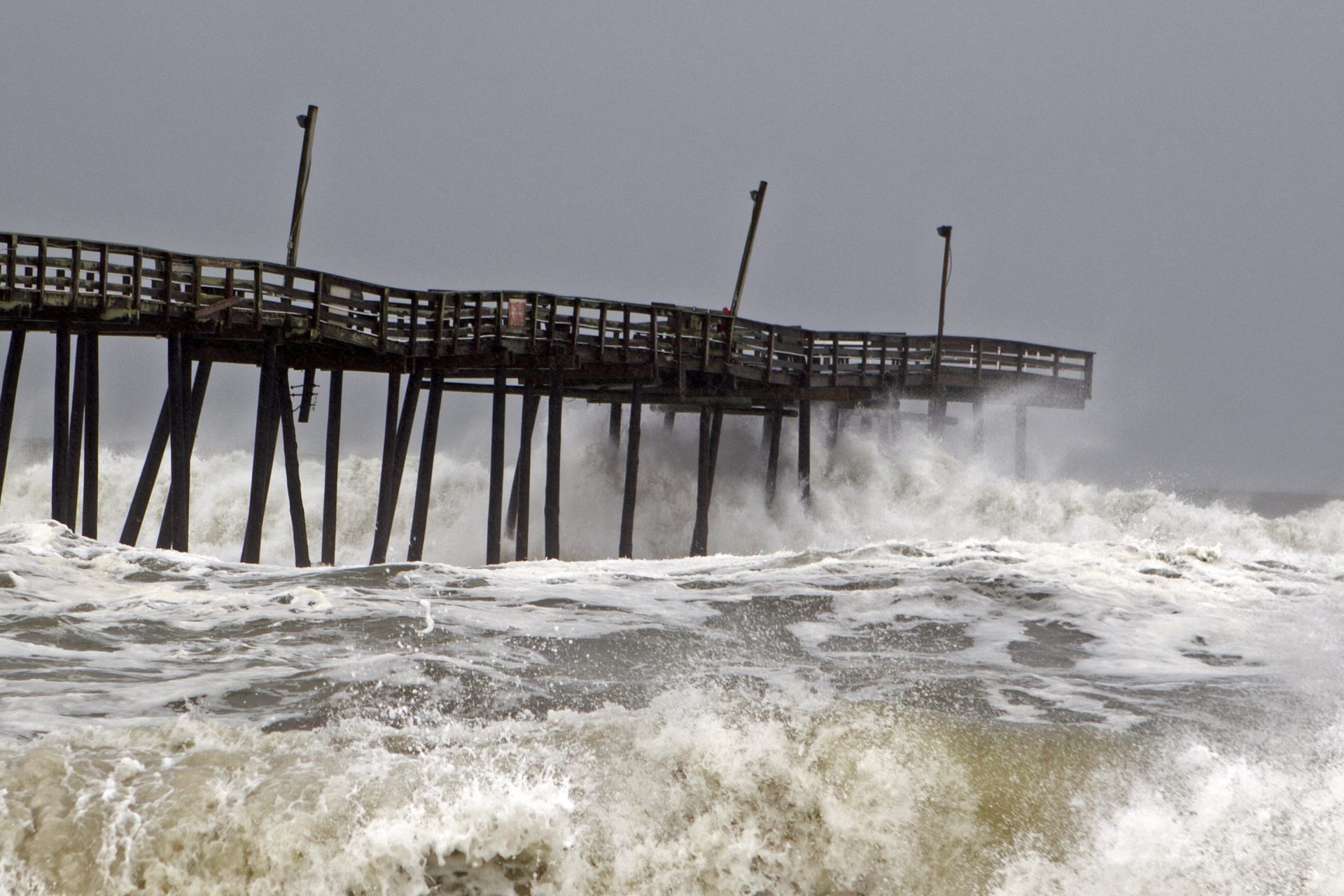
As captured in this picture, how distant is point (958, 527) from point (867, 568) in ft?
56.4

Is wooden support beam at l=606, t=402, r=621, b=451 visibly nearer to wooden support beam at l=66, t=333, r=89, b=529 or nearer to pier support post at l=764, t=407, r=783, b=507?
pier support post at l=764, t=407, r=783, b=507

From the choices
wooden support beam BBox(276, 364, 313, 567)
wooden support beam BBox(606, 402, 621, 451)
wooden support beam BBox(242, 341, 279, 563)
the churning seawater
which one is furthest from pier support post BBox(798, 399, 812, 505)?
the churning seawater

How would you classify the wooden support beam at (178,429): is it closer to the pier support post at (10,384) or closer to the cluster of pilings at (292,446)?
the cluster of pilings at (292,446)

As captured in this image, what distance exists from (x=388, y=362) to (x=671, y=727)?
12435 mm

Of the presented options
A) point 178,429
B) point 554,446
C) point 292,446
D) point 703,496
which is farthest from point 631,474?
point 178,429

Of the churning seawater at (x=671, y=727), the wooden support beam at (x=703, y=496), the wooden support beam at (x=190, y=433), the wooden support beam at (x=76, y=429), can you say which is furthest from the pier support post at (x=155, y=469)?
the wooden support beam at (x=703, y=496)

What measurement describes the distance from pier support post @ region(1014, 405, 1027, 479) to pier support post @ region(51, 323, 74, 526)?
21.6m

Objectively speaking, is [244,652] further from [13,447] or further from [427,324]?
[13,447]

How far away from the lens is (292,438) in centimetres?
1795

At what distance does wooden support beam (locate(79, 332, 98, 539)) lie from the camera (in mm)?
14953

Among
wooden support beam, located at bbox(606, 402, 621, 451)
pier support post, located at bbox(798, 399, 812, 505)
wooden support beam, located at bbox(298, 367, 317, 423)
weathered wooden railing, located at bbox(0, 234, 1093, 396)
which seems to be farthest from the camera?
wooden support beam, located at bbox(606, 402, 621, 451)

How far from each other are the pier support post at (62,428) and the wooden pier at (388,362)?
0.08 ft

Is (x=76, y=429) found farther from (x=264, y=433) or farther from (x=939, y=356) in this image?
(x=939, y=356)

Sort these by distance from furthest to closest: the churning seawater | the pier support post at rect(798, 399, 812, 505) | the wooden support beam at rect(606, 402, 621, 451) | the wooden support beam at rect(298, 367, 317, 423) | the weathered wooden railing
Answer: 1. the wooden support beam at rect(606, 402, 621, 451)
2. the pier support post at rect(798, 399, 812, 505)
3. the wooden support beam at rect(298, 367, 317, 423)
4. the weathered wooden railing
5. the churning seawater
